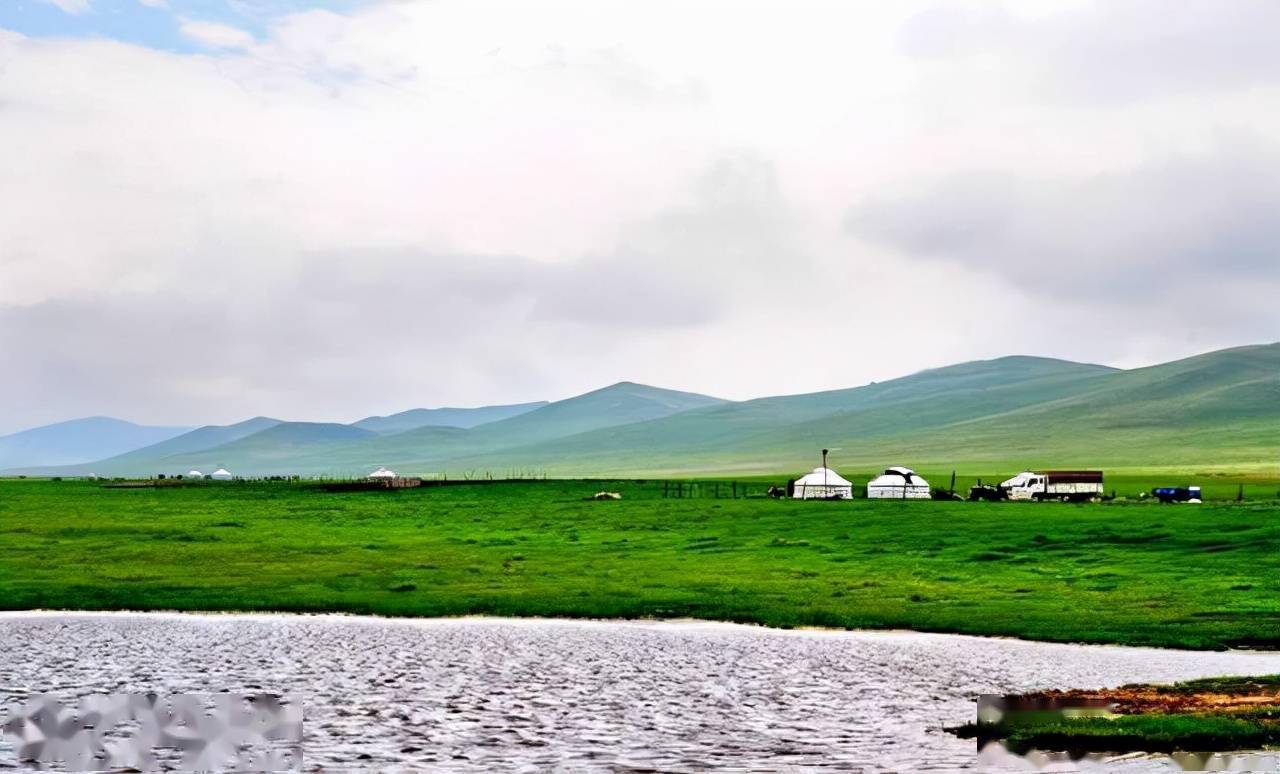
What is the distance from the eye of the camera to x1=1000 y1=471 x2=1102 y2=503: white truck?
122000 millimetres

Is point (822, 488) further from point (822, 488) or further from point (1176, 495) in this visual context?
point (1176, 495)

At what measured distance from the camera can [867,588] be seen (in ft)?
184

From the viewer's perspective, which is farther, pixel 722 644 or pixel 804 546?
pixel 804 546

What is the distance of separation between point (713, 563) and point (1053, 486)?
6798 centimetres

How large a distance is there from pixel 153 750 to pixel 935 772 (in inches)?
493

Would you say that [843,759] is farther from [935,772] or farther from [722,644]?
[722,644]

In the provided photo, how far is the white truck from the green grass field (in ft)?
83.7

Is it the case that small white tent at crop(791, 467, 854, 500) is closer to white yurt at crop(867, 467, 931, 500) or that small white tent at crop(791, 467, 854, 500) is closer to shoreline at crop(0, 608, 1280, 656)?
white yurt at crop(867, 467, 931, 500)

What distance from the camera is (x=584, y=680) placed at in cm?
3209

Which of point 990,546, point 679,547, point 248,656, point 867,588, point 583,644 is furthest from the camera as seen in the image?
point 679,547

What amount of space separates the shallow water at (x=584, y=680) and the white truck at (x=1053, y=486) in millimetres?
83134

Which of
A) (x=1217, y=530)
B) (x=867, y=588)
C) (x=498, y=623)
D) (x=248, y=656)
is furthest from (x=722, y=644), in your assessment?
(x=1217, y=530)

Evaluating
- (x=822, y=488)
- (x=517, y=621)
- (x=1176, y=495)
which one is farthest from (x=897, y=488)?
(x=517, y=621)

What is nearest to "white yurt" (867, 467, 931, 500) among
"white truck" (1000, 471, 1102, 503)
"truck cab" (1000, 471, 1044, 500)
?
"white truck" (1000, 471, 1102, 503)
